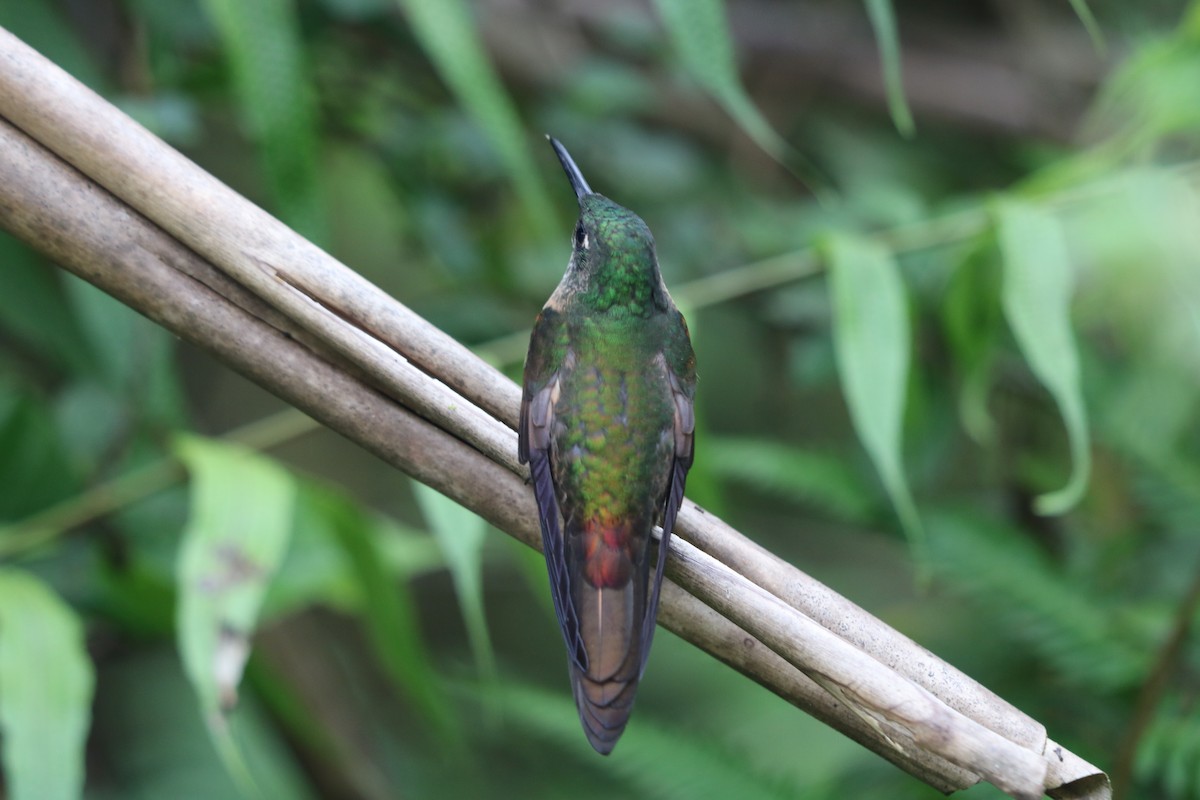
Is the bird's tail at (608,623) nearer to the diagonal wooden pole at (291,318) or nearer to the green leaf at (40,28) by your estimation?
the diagonal wooden pole at (291,318)

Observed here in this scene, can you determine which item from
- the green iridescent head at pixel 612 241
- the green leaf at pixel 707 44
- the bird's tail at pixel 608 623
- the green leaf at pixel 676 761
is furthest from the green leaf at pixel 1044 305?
the green leaf at pixel 676 761

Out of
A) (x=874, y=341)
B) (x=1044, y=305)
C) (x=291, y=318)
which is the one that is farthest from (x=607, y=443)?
(x=1044, y=305)

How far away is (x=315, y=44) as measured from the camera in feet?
9.40

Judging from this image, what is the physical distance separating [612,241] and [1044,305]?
0.65 m

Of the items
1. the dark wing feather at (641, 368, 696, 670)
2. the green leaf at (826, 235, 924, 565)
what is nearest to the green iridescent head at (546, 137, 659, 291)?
the dark wing feather at (641, 368, 696, 670)

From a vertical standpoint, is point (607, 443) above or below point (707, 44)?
below

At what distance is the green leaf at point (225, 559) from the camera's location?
150cm

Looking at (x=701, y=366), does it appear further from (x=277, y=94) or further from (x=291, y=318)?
(x=291, y=318)

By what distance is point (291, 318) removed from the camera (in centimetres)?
110

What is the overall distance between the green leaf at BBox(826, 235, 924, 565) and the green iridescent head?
39 cm

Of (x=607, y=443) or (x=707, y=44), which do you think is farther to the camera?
(x=707, y=44)

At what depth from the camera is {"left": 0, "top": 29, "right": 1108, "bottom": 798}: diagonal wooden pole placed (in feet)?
3.52

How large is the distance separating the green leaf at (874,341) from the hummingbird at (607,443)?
33 cm

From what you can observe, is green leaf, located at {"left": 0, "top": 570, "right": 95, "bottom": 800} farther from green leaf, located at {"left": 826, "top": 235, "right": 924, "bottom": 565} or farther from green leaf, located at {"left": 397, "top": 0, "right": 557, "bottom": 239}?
green leaf, located at {"left": 826, "top": 235, "right": 924, "bottom": 565}
